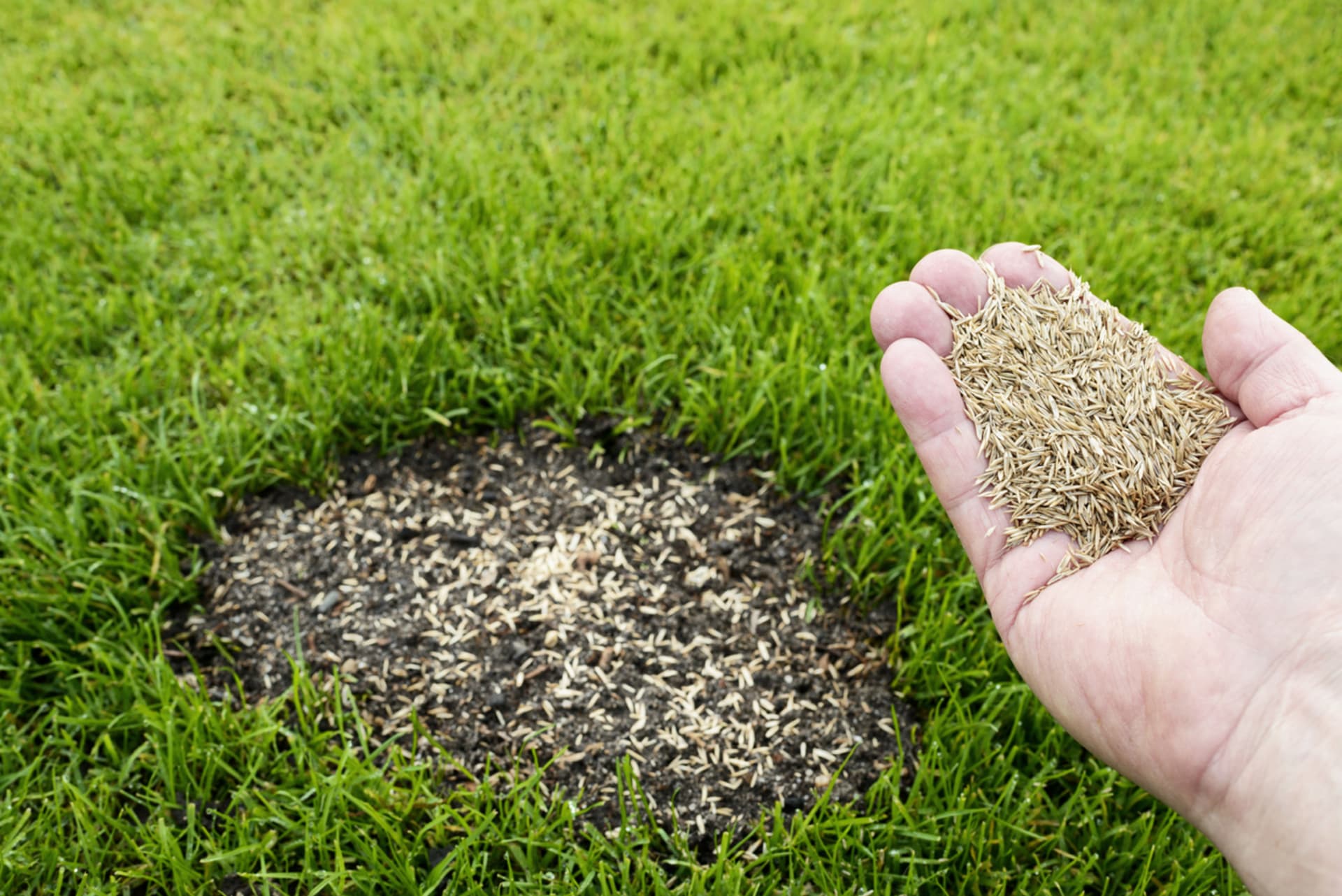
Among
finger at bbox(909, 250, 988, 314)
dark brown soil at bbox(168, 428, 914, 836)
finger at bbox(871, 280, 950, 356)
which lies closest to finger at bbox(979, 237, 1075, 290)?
finger at bbox(909, 250, 988, 314)

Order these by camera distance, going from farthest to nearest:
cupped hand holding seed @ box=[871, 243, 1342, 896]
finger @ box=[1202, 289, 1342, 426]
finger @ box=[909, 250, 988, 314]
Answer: finger @ box=[909, 250, 988, 314] → finger @ box=[1202, 289, 1342, 426] → cupped hand holding seed @ box=[871, 243, 1342, 896]

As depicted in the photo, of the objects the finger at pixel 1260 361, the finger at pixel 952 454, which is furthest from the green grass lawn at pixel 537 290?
the finger at pixel 1260 361

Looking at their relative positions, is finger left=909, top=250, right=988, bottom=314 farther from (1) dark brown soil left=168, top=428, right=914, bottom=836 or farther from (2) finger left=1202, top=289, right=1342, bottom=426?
(1) dark brown soil left=168, top=428, right=914, bottom=836

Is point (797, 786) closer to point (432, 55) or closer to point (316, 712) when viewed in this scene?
point (316, 712)

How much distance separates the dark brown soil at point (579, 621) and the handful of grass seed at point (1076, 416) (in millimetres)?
646

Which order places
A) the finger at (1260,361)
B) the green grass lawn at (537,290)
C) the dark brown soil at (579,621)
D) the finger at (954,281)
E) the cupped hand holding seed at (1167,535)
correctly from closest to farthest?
the cupped hand holding seed at (1167,535) → the finger at (1260,361) → the green grass lawn at (537,290) → the dark brown soil at (579,621) → the finger at (954,281)

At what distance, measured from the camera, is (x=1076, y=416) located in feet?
7.82

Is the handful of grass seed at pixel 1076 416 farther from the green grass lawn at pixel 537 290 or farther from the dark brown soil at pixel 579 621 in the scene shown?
Result: the dark brown soil at pixel 579 621

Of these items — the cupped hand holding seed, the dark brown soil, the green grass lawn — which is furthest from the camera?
the dark brown soil

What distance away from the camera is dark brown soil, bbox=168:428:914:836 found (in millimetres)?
2395

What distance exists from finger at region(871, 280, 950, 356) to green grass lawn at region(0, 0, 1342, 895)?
0.50m

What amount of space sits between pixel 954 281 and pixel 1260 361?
2.49 ft


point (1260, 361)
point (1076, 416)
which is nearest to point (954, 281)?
point (1076, 416)

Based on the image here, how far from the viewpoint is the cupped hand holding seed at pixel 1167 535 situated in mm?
1693
